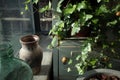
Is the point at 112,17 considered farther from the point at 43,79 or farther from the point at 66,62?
the point at 43,79

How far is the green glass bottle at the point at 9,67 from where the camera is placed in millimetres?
1188

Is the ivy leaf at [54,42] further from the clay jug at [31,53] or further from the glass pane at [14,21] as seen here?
the glass pane at [14,21]

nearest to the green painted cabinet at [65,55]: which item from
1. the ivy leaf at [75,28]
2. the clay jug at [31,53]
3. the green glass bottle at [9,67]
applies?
the clay jug at [31,53]

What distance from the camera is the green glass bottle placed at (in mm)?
1188

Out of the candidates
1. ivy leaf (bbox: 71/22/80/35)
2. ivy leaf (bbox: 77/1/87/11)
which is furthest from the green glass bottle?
ivy leaf (bbox: 77/1/87/11)

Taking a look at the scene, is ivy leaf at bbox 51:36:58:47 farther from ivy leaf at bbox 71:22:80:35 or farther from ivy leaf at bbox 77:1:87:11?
ivy leaf at bbox 77:1:87:11

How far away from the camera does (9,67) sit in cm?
121

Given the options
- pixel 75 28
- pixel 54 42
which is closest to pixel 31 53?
pixel 54 42

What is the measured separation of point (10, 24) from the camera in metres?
2.15

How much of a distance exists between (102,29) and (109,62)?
288 mm

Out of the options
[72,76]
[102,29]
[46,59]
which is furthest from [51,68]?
[102,29]

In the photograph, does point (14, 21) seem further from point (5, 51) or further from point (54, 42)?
point (5, 51)

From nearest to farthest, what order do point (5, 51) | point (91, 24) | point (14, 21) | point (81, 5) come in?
1. point (5, 51)
2. point (81, 5)
3. point (91, 24)
4. point (14, 21)

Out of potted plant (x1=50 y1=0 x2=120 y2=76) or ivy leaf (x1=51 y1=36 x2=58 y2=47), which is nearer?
potted plant (x1=50 y1=0 x2=120 y2=76)
